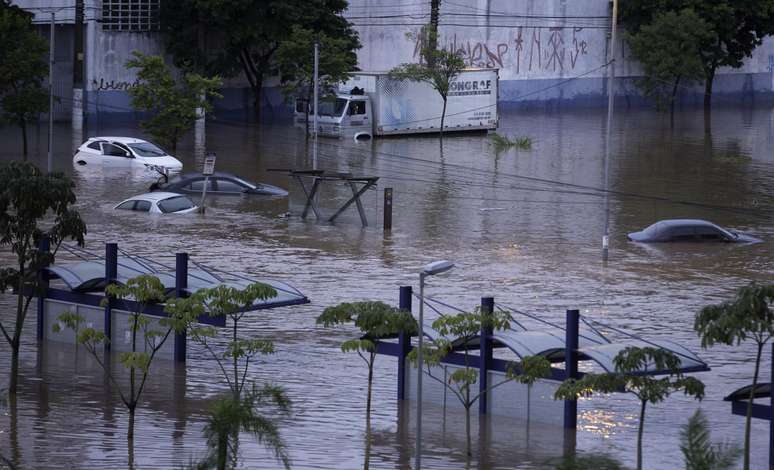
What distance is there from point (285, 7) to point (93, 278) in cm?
4155

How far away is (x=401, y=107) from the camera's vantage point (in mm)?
60250

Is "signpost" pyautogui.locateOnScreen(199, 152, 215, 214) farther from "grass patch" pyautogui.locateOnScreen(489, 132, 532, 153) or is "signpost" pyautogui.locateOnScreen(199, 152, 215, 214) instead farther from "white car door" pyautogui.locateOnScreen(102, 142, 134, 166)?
"grass patch" pyautogui.locateOnScreen(489, 132, 532, 153)

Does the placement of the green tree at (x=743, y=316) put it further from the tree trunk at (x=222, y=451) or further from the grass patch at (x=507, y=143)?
the grass patch at (x=507, y=143)

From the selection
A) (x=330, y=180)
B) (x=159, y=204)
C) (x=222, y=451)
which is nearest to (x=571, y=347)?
(x=222, y=451)

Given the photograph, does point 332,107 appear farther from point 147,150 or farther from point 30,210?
point 30,210

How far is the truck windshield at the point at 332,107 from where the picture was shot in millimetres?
58531

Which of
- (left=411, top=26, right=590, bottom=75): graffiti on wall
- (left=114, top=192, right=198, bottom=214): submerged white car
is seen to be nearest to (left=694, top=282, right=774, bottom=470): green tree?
(left=114, top=192, right=198, bottom=214): submerged white car

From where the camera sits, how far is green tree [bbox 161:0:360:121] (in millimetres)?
61781

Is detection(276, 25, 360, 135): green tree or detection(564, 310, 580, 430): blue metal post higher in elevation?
detection(276, 25, 360, 135): green tree

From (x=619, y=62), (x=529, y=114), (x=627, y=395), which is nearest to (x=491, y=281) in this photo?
(x=627, y=395)

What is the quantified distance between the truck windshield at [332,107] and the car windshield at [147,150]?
42.8 ft

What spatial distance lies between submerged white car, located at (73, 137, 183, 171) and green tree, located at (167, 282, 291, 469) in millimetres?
23660

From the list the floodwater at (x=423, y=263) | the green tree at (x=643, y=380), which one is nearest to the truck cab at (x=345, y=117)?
the floodwater at (x=423, y=263)

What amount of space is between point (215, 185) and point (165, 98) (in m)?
9.19
